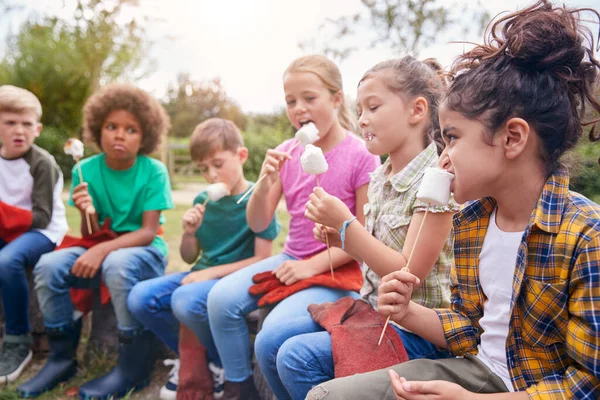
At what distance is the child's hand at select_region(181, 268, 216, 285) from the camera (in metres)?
2.60

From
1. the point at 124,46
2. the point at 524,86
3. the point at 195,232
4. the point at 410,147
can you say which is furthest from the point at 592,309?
the point at 124,46

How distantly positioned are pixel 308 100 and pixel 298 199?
0.49 meters

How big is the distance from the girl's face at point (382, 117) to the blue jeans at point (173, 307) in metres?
1.12

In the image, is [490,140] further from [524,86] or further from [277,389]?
[277,389]

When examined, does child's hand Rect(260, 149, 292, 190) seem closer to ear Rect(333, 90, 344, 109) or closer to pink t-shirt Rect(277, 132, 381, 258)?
pink t-shirt Rect(277, 132, 381, 258)

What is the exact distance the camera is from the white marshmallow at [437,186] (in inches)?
58.2

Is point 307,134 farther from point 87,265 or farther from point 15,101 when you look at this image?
point 15,101

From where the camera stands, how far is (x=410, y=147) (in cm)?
194

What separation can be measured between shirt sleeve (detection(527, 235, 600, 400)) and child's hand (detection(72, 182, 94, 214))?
2.44 m

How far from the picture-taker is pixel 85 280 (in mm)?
2900

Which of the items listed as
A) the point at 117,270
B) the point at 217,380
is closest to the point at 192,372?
the point at 217,380

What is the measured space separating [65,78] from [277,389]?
53.7ft

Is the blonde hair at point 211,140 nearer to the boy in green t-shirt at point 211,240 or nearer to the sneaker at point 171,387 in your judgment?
the boy in green t-shirt at point 211,240

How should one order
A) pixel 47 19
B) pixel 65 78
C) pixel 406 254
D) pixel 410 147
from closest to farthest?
pixel 406 254 < pixel 410 147 < pixel 47 19 < pixel 65 78
